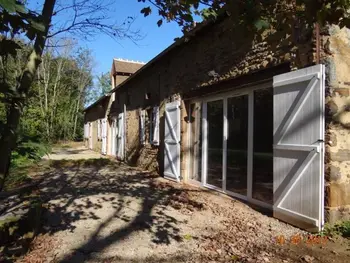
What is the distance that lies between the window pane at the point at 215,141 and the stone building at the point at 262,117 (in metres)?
0.02

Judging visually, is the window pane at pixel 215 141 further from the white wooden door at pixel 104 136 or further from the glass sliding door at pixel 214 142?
the white wooden door at pixel 104 136

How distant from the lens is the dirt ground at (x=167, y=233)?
144 inches

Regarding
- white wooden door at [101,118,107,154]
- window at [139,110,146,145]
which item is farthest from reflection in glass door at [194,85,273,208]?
white wooden door at [101,118,107,154]

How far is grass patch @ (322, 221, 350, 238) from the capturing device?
411cm

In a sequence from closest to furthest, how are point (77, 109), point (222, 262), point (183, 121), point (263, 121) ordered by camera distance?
point (222, 262) → point (263, 121) → point (183, 121) → point (77, 109)

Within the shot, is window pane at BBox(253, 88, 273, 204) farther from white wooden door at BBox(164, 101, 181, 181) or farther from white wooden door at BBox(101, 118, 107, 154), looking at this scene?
white wooden door at BBox(101, 118, 107, 154)

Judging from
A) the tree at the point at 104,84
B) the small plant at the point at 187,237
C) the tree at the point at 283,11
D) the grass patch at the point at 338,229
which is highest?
the tree at the point at 104,84

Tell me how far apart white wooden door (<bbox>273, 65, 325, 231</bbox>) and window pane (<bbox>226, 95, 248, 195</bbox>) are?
3.70ft

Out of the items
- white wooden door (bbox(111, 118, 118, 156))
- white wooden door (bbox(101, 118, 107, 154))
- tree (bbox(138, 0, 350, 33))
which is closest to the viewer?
tree (bbox(138, 0, 350, 33))

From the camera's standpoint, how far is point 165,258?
360 cm

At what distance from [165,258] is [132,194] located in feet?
11.7

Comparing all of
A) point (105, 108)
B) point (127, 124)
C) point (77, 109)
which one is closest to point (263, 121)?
point (127, 124)

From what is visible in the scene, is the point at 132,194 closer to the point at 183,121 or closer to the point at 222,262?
the point at 183,121

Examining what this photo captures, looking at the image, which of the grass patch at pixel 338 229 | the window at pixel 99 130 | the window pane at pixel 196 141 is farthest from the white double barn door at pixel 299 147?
the window at pixel 99 130
